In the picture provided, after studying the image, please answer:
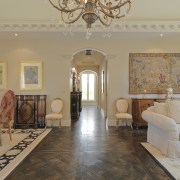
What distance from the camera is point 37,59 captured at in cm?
646

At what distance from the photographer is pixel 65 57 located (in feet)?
21.2

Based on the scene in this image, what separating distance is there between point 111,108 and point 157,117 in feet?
9.35

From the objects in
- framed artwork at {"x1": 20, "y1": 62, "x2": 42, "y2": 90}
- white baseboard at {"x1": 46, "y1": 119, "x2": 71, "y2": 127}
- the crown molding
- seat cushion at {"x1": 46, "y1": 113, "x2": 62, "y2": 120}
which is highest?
the crown molding

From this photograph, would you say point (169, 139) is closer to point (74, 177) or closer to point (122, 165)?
point (122, 165)

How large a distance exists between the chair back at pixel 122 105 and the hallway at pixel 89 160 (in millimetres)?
1178

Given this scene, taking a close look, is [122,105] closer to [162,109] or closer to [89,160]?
[162,109]

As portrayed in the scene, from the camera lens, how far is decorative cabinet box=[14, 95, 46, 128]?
624cm

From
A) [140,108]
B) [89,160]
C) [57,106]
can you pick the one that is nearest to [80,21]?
[57,106]

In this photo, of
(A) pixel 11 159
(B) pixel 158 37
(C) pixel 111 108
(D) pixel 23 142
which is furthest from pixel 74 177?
(B) pixel 158 37

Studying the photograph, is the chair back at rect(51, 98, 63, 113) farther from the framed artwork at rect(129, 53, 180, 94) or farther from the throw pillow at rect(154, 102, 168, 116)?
the throw pillow at rect(154, 102, 168, 116)

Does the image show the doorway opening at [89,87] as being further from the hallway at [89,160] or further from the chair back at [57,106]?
the hallway at [89,160]

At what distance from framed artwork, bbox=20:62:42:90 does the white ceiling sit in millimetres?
1142

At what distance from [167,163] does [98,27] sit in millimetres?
3930

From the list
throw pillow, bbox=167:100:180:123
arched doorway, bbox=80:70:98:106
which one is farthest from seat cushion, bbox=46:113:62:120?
arched doorway, bbox=80:70:98:106
